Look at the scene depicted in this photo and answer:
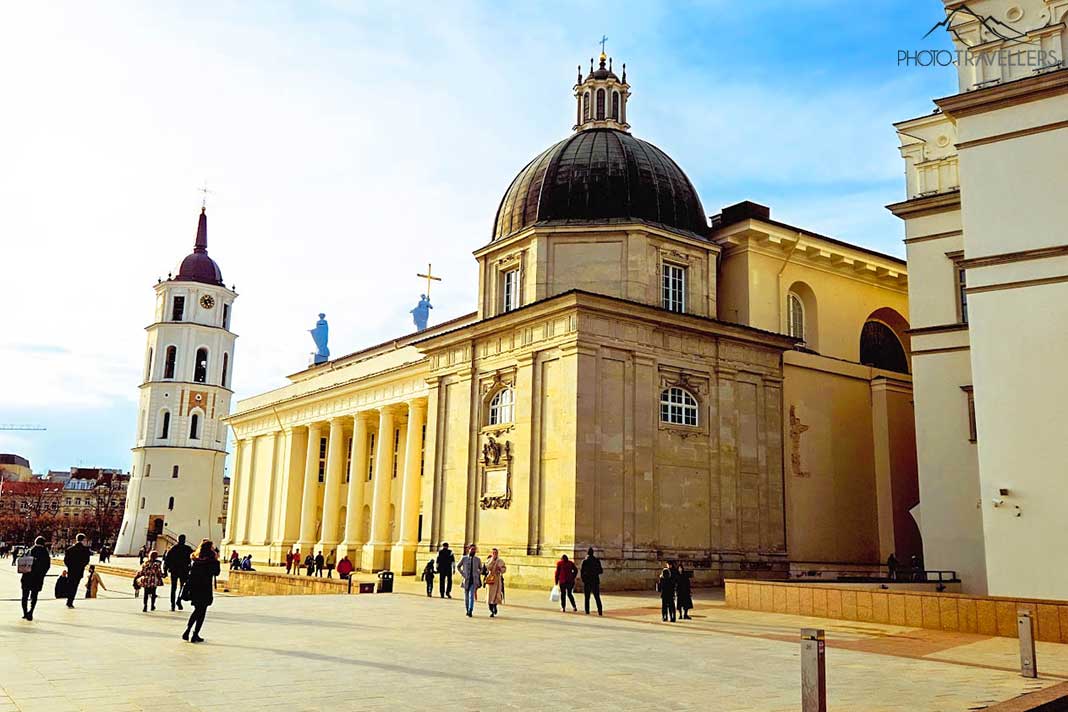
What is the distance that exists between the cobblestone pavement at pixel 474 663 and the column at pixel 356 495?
25982 mm

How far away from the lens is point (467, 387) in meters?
35.3

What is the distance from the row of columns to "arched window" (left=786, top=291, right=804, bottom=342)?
16138 millimetres

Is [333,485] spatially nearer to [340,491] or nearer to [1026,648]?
[340,491]

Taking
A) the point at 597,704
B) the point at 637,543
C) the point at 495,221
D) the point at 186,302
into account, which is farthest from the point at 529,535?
the point at 186,302

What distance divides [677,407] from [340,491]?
79.8 feet

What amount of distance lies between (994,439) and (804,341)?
16311 millimetres

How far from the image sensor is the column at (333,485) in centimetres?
4947

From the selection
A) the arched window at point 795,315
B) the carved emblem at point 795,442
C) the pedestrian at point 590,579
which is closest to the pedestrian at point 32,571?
the pedestrian at point 590,579

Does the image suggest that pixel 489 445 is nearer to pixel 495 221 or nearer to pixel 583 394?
pixel 583 394

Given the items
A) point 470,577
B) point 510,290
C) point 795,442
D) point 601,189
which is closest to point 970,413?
point 795,442

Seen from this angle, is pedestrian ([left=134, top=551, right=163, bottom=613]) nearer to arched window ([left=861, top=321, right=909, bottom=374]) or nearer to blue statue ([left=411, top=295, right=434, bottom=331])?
arched window ([left=861, top=321, right=909, bottom=374])

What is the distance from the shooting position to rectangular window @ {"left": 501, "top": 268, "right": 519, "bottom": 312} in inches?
1421

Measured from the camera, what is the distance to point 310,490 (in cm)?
5344

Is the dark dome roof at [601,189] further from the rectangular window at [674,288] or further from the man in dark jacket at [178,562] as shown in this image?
the man in dark jacket at [178,562]
